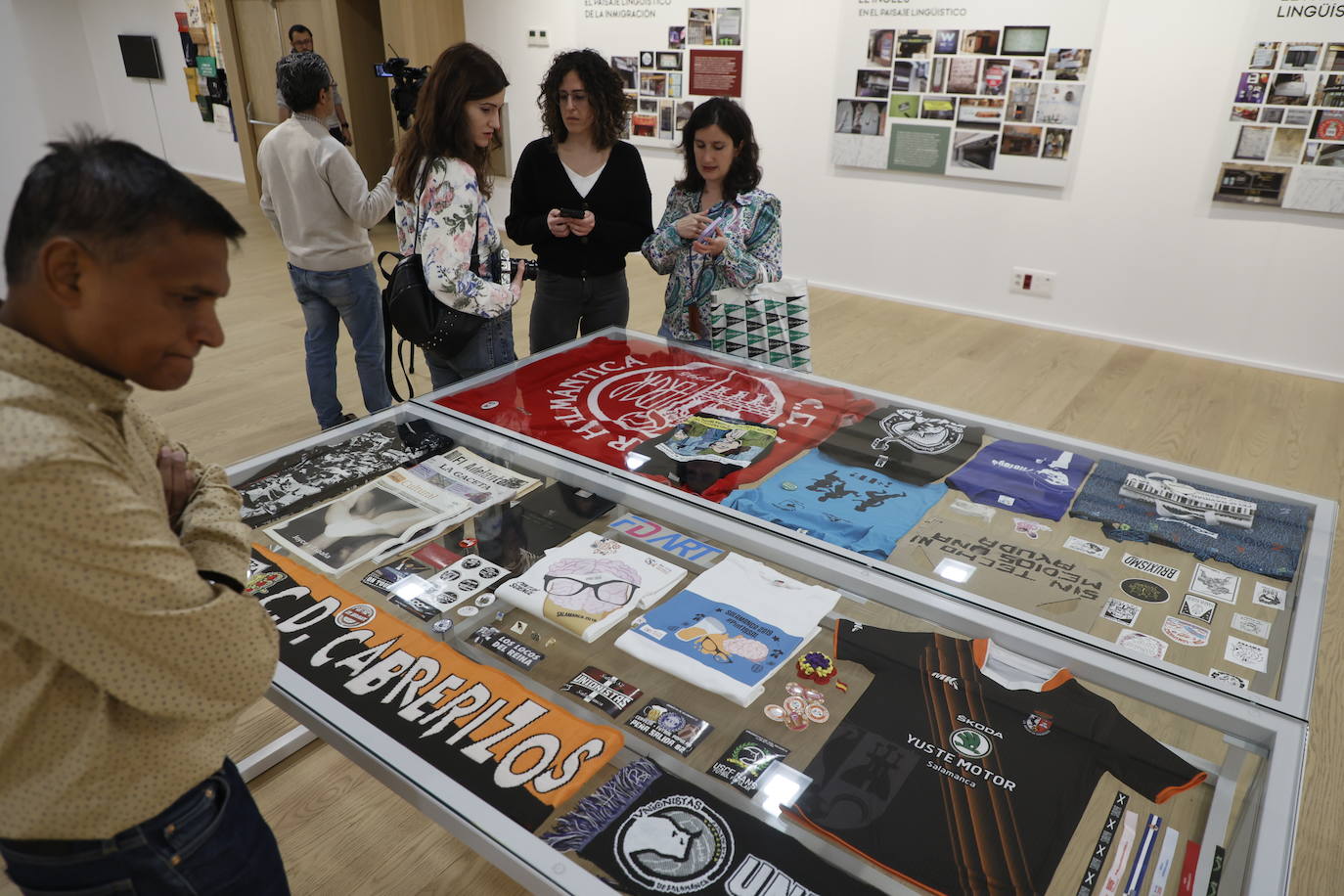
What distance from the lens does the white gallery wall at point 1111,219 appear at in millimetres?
4332

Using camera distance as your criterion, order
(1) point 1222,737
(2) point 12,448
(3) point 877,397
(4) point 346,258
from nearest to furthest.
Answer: (2) point 12,448
(1) point 1222,737
(3) point 877,397
(4) point 346,258

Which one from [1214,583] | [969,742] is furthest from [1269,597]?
[969,742]

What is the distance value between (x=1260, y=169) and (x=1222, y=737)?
13.9ft

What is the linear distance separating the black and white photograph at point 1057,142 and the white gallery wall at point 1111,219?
7 centimetres

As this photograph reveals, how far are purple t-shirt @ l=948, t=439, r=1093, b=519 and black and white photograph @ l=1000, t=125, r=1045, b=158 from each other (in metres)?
3.56

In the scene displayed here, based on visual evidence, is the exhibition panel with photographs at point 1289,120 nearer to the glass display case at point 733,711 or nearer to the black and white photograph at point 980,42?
the black and white photograph at point 980,42

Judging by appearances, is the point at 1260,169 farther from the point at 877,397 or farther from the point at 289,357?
the point at 289,357

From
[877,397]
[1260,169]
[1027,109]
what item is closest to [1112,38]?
[1027,109]

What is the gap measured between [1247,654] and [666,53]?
5866 mm

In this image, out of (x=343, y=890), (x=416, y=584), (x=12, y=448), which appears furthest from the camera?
(x=343, y=890)

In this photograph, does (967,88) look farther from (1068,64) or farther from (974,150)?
(1068,64)

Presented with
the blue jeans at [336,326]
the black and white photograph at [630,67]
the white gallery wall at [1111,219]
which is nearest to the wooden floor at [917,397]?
the white gallery wall at [1111,219]

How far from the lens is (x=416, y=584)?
149cm

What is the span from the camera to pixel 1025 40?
15.5 feet
